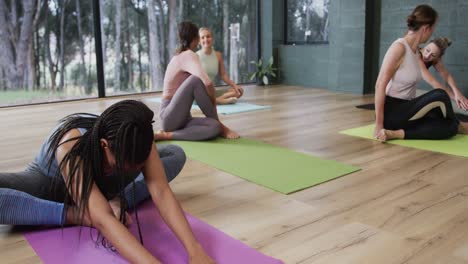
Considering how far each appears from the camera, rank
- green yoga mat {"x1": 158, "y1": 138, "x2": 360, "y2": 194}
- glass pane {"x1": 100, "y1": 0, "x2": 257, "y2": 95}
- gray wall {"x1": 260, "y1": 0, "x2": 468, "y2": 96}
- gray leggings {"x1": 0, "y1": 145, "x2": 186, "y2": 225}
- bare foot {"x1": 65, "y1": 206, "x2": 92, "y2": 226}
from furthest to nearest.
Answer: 1. glass pane {"x1": 100, "y1": 0, "x2": 257, "y2": 95}
2. gray wall {"x1": 260, "y1": 0, "x2": 468, "y2": 96}
3. green yoga mat {"x1": 158, "y1": 138, "x2": 360, "y2": 194}
4. bare foot {"x1": 65, "y1": 206, "x2": 92, "y2": 226}
5. gray leggings {"x1": 0, "y1": 145, "x2": 186, "y2": 225}

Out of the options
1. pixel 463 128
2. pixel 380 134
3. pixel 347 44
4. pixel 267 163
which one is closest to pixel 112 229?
pixel 267 163

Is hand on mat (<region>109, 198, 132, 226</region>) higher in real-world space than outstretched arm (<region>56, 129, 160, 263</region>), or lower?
lower

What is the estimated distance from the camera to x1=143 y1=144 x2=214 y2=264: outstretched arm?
1321 mm

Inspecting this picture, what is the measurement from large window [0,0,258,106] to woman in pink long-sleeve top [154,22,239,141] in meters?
2.32

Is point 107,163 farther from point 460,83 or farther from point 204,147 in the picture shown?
point 460,83

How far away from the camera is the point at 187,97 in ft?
9.61

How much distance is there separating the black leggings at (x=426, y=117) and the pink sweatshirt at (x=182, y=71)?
1.31 meters

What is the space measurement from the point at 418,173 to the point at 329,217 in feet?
2.65

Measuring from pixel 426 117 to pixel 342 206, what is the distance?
4.84ft

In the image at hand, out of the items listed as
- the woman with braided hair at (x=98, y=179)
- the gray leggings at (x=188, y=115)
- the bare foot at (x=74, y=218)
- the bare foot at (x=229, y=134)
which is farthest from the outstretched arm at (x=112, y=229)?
the bare foot at (x=229, y=134)

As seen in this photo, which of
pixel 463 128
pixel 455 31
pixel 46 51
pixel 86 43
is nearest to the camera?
pixel 463 128

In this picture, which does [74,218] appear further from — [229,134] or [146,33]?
[146,33]

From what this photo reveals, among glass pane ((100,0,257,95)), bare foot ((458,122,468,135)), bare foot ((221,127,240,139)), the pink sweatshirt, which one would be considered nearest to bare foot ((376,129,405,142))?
bare foot ((458,122,468,135))

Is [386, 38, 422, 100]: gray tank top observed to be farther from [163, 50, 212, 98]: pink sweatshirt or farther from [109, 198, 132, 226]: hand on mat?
[109, 198, 132, 226]: hand on mat
